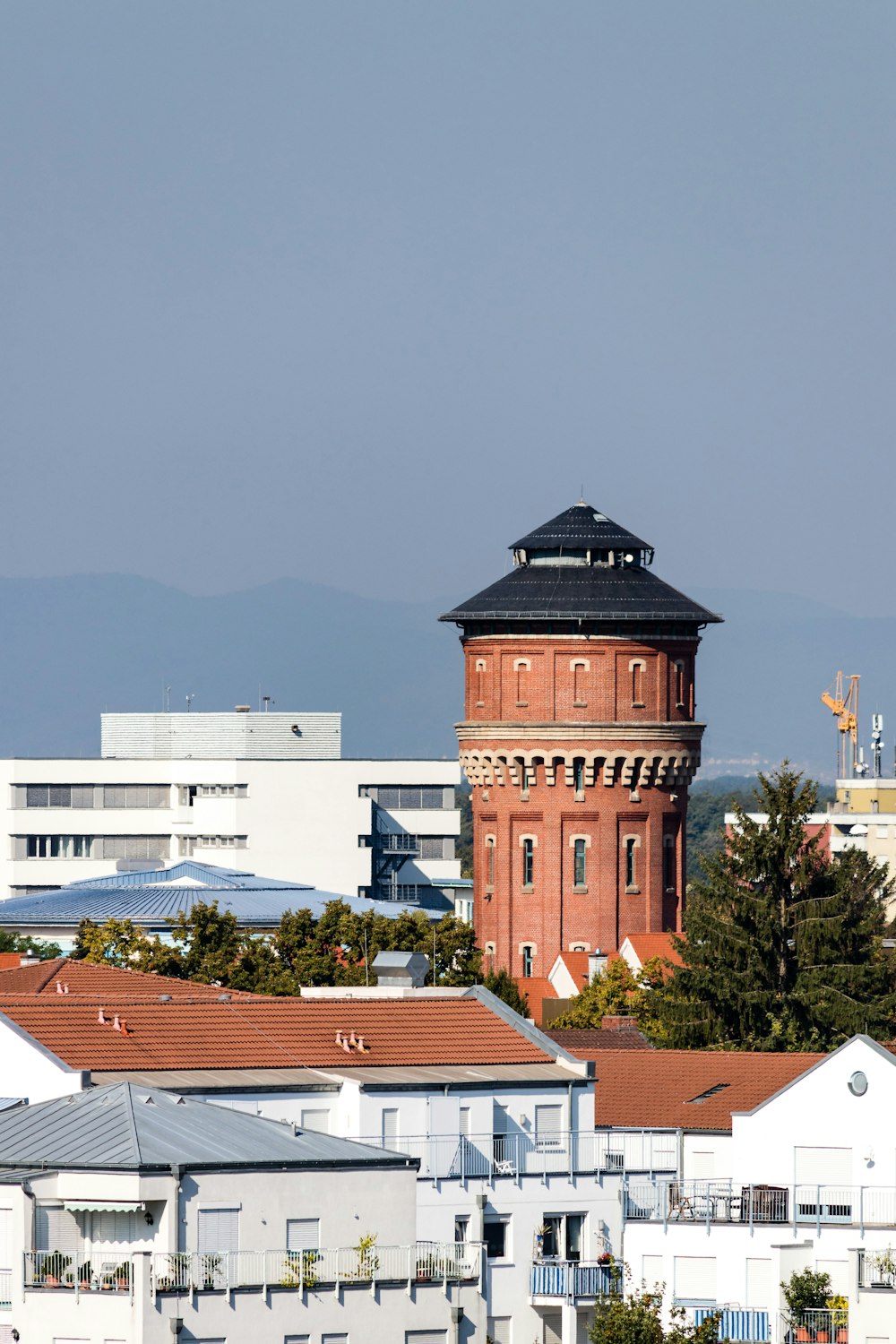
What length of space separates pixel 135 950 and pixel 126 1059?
139 ft

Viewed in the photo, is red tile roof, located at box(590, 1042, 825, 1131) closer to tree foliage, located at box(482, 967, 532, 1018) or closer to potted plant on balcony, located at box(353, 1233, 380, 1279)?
potted plant on balcony, located at box(353, 1233, 380, 1279)

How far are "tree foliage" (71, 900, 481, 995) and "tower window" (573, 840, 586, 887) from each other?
33.3 metres

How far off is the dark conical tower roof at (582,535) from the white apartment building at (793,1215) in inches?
3439

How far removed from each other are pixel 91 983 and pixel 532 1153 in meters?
20.3

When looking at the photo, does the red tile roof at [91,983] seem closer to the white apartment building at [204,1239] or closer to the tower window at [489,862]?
the white apartment building at [204,1239]

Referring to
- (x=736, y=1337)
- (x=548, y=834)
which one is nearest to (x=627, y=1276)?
(x=736, y=1337)

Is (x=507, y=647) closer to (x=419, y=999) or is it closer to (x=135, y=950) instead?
(x=135, y=950)

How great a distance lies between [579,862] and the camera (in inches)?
6250

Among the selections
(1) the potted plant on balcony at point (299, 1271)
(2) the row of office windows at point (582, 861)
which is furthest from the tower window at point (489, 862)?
(1) the potted plant on balcony at point (299, 1271)

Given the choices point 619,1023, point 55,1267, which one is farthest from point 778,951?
point 55,1267

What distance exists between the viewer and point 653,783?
524 feet

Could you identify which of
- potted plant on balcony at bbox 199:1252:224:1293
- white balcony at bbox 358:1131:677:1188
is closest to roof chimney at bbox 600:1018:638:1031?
white balcony at bbox 358:1131:677:1188

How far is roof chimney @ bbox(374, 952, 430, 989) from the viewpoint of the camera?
311 ft

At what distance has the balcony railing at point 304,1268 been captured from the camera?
6262cm
